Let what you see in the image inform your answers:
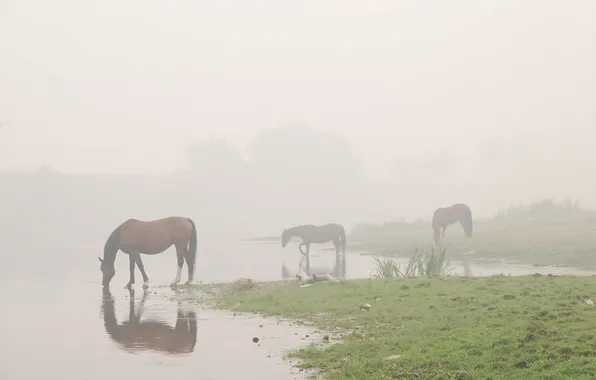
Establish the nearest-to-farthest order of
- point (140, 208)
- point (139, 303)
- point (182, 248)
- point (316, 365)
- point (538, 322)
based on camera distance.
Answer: point (316, 365)
point (538, 322)
point (139, 303)
point (182, 248)
point (140, 208)

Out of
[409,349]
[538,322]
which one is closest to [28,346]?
[409,349]

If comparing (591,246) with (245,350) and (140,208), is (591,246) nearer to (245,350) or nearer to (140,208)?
(245,350)

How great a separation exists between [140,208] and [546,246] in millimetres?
140857

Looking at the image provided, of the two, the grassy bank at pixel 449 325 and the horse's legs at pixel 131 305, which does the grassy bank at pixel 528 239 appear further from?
the horse's legs at pixel 131 305

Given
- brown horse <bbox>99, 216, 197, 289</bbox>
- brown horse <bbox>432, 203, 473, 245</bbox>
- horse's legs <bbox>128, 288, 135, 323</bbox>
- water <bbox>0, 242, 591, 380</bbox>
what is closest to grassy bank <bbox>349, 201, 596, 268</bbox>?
brown horse <bbox>432, 203, 473, 245</bbox>

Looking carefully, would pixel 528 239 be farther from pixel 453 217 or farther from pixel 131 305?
pixel 131 305

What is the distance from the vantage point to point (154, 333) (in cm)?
1338

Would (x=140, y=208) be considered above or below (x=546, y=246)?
above

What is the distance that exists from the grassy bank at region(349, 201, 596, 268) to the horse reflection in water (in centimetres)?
1954

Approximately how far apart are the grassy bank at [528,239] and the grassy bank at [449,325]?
13276 millimetres

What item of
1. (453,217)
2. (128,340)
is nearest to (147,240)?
(128,340)

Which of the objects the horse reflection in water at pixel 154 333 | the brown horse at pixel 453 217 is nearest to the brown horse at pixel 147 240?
the horse reflection in water at pixel 154 333

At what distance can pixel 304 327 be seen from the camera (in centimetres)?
1367

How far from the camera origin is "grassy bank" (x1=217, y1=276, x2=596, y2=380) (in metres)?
8.64
